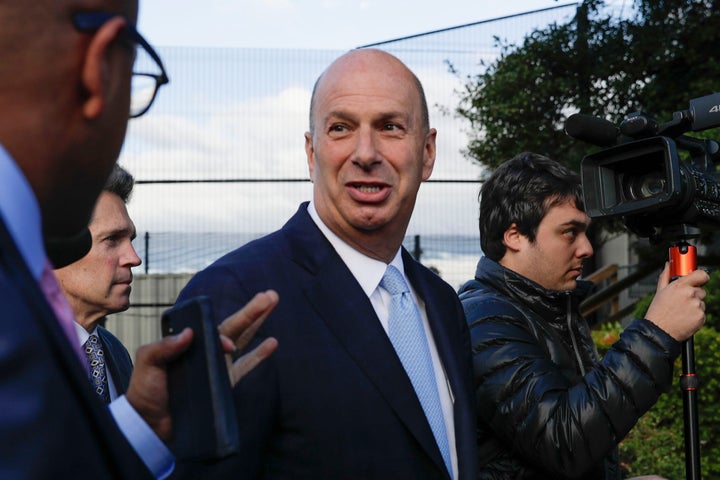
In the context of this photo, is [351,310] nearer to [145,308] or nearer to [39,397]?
[39,397]

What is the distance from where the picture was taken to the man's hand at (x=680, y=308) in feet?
8.86

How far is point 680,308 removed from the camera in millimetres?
2717

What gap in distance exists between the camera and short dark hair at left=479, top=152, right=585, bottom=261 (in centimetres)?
308

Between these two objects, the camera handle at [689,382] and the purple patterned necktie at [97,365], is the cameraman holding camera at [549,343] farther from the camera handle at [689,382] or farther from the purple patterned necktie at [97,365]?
the purple patterned necktie at [97,365]

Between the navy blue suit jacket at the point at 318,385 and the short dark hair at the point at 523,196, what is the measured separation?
1055 mm

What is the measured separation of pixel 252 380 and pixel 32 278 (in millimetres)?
995

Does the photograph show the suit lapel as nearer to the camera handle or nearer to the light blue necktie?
the light blue necktie

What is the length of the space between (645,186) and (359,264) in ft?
3.99

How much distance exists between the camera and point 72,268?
10.7 ft

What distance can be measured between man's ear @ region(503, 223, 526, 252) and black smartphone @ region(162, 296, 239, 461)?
205 centimetres

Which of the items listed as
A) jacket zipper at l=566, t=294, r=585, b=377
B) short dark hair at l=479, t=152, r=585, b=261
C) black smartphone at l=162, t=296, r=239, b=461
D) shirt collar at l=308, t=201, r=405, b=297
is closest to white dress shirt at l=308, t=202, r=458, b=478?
shirt collar at l=308, t=201, r=405, b=297

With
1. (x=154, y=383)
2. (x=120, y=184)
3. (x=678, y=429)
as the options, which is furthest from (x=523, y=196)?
(x=678, y=429)

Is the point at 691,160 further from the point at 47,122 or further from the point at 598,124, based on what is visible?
the point at 47,122

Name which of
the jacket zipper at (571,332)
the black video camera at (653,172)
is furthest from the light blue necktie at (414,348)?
the black video camera at (653,172)
